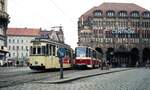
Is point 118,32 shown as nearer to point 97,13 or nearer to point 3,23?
point 97,13

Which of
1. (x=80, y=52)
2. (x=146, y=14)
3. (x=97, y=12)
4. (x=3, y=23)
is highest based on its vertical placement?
(x=97, y=12)

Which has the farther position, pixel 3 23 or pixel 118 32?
pixel 118 32

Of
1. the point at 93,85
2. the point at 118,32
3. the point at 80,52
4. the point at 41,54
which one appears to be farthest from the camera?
the point at 118,32

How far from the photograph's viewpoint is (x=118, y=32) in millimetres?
125188

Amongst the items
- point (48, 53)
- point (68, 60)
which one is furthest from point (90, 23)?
point (48, 53)

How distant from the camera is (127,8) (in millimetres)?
131000

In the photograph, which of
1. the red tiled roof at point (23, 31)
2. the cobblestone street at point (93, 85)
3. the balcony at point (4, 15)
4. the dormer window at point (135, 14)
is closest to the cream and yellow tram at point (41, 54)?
the cobblestone street at point (93, 85)

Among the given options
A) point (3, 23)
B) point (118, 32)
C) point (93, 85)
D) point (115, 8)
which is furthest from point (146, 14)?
point (93, 85)

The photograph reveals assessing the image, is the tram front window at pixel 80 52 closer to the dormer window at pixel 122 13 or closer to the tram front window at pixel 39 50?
the tram front window at pixel 39 50

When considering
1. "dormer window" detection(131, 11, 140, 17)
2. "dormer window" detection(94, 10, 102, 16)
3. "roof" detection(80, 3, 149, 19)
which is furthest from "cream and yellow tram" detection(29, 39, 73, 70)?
"dormer window" detection(131, 11, 140, 17)

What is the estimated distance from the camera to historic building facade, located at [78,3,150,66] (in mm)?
125188

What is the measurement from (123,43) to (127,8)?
34.6 feet

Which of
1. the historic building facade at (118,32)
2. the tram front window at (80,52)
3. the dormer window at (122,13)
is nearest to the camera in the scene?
the tram front window at (80,52)

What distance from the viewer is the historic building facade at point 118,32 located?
12519 centimetres
